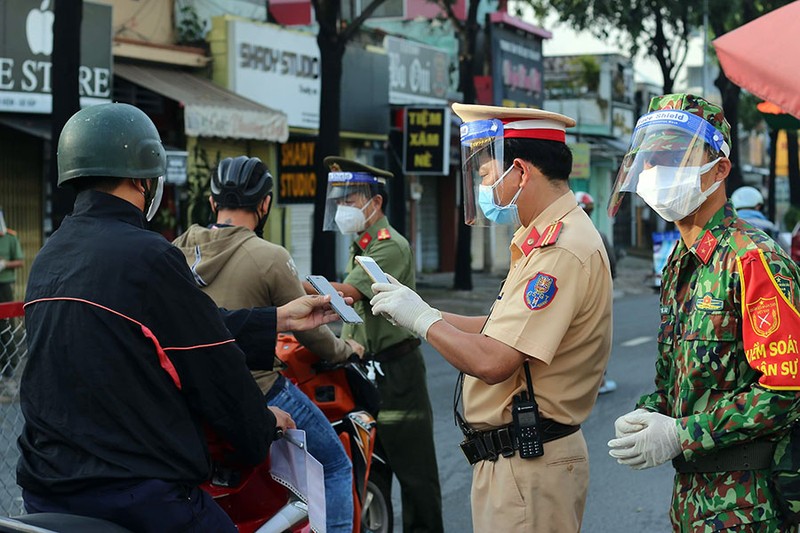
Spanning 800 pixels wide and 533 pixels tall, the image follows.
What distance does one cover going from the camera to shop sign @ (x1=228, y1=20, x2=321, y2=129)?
19.2m

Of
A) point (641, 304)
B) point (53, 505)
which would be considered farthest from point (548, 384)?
point (641, 304)

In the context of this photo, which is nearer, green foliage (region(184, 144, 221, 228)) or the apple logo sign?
the apple logo sign

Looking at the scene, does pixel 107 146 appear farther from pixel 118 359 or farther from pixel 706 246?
pixel 706 246

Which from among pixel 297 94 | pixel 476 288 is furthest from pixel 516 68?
pixel 297 94

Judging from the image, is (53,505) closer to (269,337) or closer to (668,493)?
(269,337)

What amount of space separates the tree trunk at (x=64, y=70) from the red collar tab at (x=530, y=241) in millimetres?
7476

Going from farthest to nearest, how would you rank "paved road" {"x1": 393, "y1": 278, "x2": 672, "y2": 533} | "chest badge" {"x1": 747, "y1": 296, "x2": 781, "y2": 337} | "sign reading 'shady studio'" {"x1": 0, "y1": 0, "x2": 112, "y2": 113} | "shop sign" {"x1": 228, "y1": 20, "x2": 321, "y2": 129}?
"shop sign" {"x1": 228, "y1": 20, "x2": 321, "y2": 129}, "sign reading 'shady studio'" {"x1": 0, "y1": 0, "x2": 112, "y2": 113}, "paved road" {"x1": 393, "y1": 278, "x2": 672, "y2": 533}, "chest badge" {"x1": 747, "y1": 296, "x2": 781, "y2": 337}

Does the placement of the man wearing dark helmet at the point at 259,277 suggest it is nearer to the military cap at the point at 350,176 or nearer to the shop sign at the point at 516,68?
the military cap at the point at 350,176

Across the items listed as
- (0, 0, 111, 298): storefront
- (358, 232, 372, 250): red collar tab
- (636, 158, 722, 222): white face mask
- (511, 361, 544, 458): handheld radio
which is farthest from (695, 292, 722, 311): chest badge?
(0, 0, 111, 298): storefront

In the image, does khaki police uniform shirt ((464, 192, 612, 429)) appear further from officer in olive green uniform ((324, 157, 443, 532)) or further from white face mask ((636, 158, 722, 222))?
officer in olive green uniform ((324, 157, 443, 532))

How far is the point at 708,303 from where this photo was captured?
3.12 metres

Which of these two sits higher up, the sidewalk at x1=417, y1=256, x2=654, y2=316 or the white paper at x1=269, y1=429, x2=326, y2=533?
the white paper at x1=269, y1=429, x2=326, y2=533

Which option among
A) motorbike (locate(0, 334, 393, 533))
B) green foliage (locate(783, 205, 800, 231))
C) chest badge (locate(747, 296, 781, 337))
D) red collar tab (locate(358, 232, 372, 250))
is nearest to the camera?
chest badge (locate(747, 296, 781, 337))

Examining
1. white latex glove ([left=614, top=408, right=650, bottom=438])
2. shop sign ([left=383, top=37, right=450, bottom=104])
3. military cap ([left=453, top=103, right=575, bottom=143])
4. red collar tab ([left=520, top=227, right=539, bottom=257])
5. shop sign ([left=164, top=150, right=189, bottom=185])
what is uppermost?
shop sign ([left=383, top=37, right=450, bottom=104])
